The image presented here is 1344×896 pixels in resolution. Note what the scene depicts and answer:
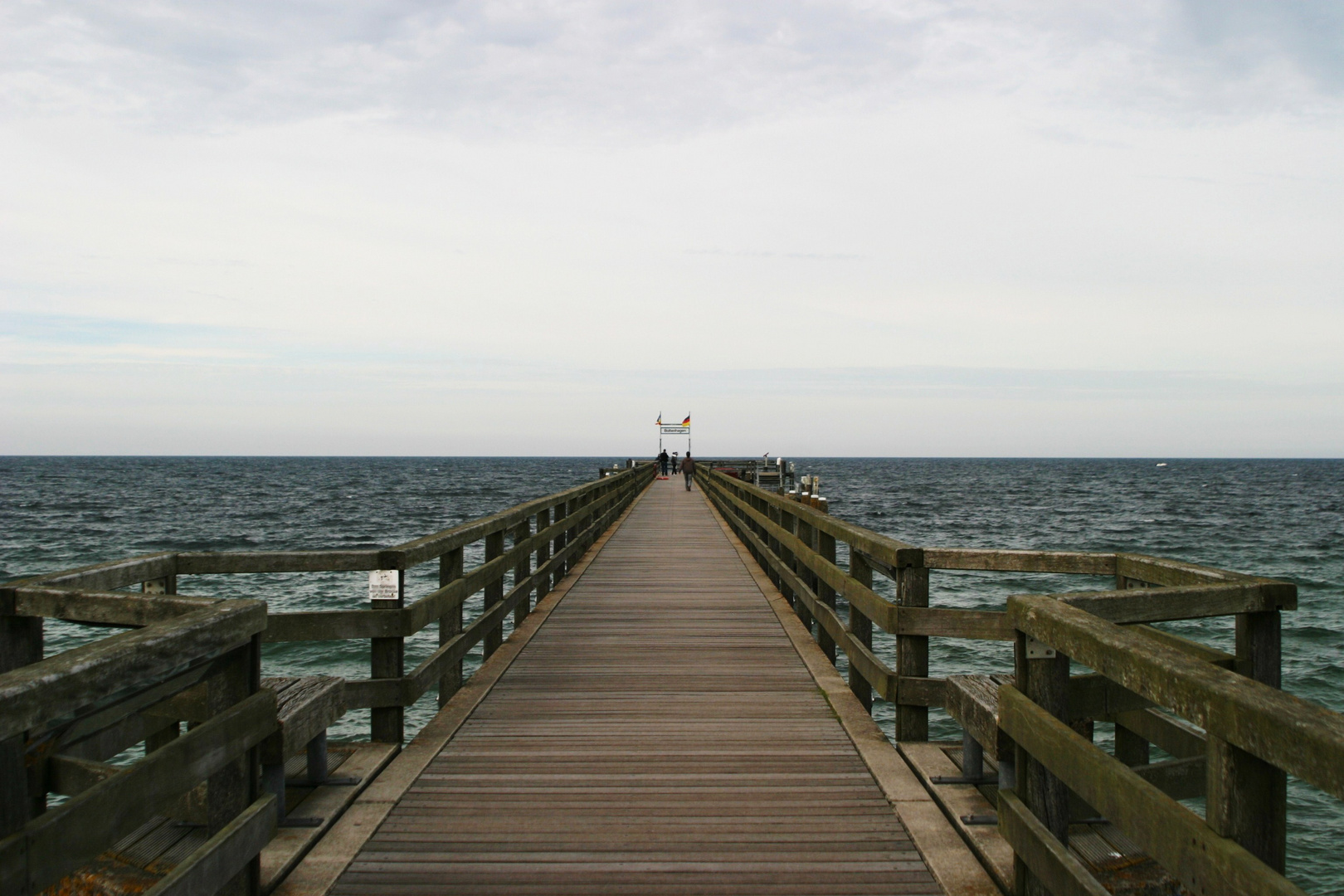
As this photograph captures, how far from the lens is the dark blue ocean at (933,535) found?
1330 cm

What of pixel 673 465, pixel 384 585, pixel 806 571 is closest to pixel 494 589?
pixel 384 585

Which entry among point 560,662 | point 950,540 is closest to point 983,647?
point 560,662

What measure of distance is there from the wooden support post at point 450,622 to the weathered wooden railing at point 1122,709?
235 cm

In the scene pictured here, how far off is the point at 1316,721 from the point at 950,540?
34.7 meters

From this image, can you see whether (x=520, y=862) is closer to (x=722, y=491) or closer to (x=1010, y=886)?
(x=1010, y=886)

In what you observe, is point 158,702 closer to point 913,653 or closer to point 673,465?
point 913,653

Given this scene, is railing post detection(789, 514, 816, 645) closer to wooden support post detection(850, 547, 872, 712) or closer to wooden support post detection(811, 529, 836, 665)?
wooden support post detection(811, 529, 836, 665)

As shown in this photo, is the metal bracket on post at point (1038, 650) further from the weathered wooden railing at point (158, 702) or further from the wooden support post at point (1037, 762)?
the weathered wooden railing at point (158, 702)

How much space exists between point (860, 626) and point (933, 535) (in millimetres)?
33634

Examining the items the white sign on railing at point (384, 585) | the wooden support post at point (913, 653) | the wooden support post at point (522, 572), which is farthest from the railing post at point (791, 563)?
the white sign on railing at point (384, 585)

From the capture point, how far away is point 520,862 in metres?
3.48

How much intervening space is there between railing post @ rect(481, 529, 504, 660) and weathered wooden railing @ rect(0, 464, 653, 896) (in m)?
1.58

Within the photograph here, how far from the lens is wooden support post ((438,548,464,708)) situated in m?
5.36

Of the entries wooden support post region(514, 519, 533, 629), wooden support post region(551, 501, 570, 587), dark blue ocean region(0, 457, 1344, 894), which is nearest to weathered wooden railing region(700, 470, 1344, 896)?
wooden support post region(514, 519, 533, 629)
